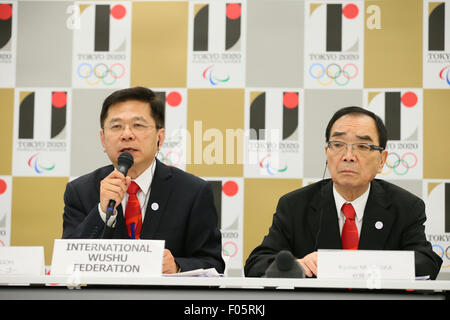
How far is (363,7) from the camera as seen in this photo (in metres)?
3.79

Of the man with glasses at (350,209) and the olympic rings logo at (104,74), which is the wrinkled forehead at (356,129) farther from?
the olympic rings logo at (104,74)

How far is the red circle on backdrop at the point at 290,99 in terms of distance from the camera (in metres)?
3.77

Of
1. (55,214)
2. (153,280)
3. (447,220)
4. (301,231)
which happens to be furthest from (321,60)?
(153,280)

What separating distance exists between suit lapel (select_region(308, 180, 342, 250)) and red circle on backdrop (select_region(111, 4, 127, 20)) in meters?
2.00

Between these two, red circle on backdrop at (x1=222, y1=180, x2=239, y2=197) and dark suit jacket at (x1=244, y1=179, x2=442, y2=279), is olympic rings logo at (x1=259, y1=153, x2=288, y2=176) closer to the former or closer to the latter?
→ red circle on backdrop at (x1=222, y1=180, x2=239, y2=197)

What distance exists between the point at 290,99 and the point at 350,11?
0.71 meters

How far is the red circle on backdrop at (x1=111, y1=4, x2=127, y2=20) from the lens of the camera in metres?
3.88

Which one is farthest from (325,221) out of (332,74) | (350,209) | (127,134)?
(332,74)

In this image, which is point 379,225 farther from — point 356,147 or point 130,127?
point 130,127

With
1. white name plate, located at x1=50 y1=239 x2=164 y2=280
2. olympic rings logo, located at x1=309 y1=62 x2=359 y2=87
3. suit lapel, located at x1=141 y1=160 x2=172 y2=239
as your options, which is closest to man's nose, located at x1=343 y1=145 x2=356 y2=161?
suit lapel, located at x1=141 y1=160 x2=172 y2=239

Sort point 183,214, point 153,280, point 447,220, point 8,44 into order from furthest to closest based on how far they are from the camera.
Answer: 1. point 8,44
2. point 447,220
3. point 183,214
4. point 153,280

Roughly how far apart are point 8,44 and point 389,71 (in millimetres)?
2577

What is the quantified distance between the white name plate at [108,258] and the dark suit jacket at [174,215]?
64cm

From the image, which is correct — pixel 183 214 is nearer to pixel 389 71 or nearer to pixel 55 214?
pixel 55 214
